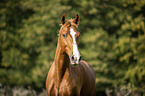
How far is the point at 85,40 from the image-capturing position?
16.0 m

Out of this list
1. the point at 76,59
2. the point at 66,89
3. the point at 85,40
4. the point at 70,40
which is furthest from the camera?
the point at 85,40

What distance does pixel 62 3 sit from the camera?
1731 cm

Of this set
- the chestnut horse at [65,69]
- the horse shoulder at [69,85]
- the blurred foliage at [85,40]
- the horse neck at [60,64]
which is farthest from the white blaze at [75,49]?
the blurred foliage at [85,40]

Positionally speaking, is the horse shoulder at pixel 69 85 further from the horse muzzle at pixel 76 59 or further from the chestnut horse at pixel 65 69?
the horse muzzle at pixel 76 59

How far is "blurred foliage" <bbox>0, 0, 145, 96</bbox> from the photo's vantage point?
15883mm

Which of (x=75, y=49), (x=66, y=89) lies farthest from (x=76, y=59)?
(x=66, y=89)

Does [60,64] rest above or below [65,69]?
above

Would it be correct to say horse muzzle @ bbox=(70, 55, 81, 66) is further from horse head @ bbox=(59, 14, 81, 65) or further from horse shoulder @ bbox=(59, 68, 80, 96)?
horse shoulder @ bbox=(59, 68, 80, 96)

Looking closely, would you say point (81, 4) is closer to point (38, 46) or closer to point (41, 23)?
point (41, 23)

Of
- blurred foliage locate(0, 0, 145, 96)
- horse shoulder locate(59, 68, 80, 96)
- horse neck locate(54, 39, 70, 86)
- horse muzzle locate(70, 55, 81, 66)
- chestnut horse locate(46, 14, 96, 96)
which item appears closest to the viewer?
horse muzzle locate(70, 55, 81, 66)

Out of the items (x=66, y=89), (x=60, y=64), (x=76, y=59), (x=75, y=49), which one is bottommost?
(x=66, y=89)

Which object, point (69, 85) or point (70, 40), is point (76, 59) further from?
point (69, 85)

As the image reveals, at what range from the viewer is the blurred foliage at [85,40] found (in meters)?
15.9

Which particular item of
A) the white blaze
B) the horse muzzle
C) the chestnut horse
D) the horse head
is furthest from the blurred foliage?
the horse muzzle
